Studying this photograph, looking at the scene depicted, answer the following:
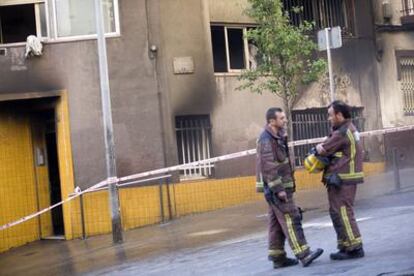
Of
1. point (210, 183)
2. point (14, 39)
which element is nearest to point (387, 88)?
point (210, 183)

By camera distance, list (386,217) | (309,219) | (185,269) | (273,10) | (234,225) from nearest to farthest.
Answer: (185,269)
(386,217)
(309,219)
(234,225)
(273,10)

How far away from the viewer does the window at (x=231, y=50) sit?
16375mm

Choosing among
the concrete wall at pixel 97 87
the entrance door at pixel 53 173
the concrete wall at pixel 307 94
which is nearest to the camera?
the concrete wall at pixel 97 87

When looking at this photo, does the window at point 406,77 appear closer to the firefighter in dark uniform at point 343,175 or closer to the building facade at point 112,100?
the building facade at point 112,100

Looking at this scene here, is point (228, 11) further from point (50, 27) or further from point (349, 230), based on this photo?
point (349, 230)

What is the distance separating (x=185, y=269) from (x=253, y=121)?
24.6 ft

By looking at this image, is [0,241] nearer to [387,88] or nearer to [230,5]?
[230,5]

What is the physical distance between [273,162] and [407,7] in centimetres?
1298

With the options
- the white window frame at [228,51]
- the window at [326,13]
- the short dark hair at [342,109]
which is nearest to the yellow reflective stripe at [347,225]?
the short dark hair at [342,109]

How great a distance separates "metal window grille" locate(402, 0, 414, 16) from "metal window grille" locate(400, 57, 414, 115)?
117cm

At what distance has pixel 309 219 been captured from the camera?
12.0 m

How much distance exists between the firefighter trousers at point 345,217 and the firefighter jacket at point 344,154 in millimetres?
115

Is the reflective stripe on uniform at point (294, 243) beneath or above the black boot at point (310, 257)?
above

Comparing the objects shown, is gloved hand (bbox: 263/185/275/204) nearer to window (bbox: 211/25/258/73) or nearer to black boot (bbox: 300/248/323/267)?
black boot (bbox: 300/248/323/267)
